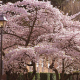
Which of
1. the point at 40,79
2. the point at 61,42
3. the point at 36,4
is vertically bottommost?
the point at 40,79

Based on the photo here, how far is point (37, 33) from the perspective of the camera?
19844 millimetres

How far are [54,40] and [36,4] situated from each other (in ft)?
9.76

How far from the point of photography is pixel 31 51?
1567 cm

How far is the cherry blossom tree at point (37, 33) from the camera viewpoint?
53.1ft

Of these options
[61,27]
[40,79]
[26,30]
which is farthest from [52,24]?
[40,79]

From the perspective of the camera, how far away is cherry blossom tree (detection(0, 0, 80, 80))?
16172 millimetres

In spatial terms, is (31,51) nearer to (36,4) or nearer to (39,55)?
(39,55)

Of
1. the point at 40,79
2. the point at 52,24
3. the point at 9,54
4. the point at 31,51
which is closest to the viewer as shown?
the point at 31,51

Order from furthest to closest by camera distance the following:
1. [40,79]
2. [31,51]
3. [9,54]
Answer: [40,79] → [9,54] → [31,51]

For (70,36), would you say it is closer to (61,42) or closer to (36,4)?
(61,42)

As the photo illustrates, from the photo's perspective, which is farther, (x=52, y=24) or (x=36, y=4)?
(x=52, y=24)

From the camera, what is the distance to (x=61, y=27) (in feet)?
64.1

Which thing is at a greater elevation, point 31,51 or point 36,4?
point 36,4

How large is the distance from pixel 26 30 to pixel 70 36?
16.0ft
